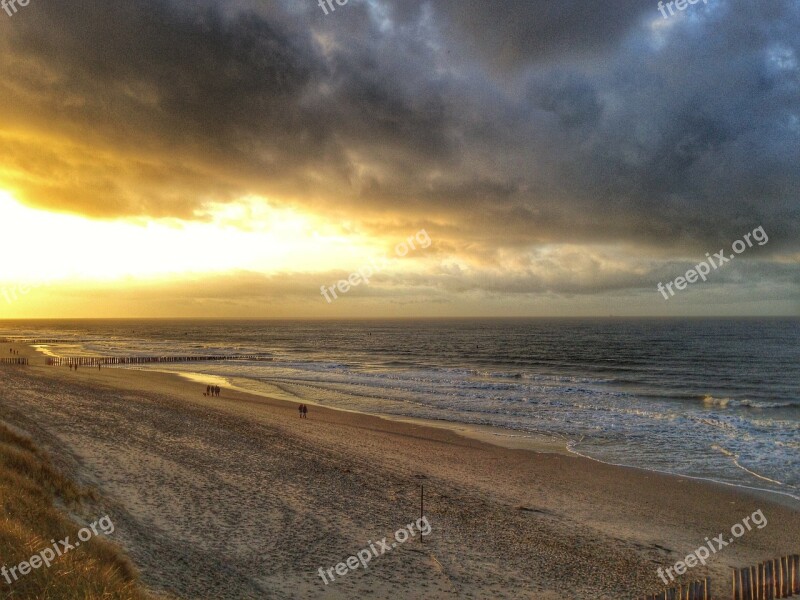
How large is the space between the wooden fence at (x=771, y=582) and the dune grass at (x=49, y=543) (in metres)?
11.5

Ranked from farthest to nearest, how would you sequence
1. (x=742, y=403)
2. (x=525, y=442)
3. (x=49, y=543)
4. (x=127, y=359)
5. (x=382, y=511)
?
(x=127, y=359)
(x=742, y=403)
(x=525, y=442)
(x=382, y=511)
(x=49, y=543)

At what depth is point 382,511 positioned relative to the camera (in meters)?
16.1

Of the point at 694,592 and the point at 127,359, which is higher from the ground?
the point at 694,592

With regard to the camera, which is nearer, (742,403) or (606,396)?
(742,403)

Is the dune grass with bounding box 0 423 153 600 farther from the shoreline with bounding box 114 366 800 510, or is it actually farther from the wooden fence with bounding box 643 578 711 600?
the shoreline with bounding box 114 366 800 510

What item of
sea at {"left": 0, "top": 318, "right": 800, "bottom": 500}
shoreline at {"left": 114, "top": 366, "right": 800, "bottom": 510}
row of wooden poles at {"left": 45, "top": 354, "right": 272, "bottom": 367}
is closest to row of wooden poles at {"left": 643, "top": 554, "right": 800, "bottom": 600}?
shoreline at {"left": 114, "top": 366, "right": 800, "bottom": 510}

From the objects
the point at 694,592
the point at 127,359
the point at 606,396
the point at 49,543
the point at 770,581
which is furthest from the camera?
the point at 127,359

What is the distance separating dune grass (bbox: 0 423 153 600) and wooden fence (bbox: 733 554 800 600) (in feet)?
37.8

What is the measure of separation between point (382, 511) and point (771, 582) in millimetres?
9996

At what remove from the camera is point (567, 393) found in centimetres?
4594

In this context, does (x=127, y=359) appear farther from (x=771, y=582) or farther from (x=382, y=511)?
(x=771, y=582)

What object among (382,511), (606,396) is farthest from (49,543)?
(606,396)

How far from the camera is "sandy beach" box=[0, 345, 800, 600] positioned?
1165 cm

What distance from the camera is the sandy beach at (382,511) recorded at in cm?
1165
